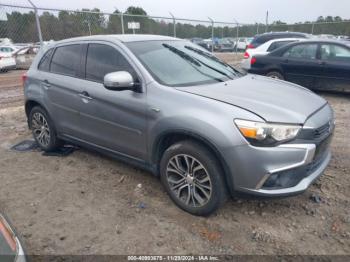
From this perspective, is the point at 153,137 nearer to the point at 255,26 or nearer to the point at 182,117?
the point at 182,117

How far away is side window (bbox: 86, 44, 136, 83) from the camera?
11.8 feet

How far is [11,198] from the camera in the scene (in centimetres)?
367

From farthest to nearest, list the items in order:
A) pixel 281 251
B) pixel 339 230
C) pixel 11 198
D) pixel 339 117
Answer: pixel 339 117, pixel 11 198, pixel 339 230, pixel 281 251

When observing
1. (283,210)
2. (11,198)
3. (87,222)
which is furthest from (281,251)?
(11,198)

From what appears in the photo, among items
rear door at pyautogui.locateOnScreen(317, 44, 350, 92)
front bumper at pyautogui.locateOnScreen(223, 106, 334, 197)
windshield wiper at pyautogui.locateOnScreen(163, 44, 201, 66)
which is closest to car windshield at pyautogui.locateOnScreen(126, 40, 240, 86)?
windshield wiper at pyautogui.locateOnScreen(163, 44, 201, 66)

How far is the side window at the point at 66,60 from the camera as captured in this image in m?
4.14

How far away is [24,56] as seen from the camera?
16516mm

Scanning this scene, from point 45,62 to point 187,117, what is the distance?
2.79m

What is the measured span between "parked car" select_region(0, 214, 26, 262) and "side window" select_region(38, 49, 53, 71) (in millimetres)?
3018

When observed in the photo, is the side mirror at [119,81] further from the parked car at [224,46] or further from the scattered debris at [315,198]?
the parked car at [224,46]

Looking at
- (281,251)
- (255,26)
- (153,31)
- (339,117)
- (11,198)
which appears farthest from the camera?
(255,26)

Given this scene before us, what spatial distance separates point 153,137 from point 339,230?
1.97m

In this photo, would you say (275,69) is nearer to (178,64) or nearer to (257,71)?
(257,71)

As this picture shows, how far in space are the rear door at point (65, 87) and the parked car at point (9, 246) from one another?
7.01 feet
